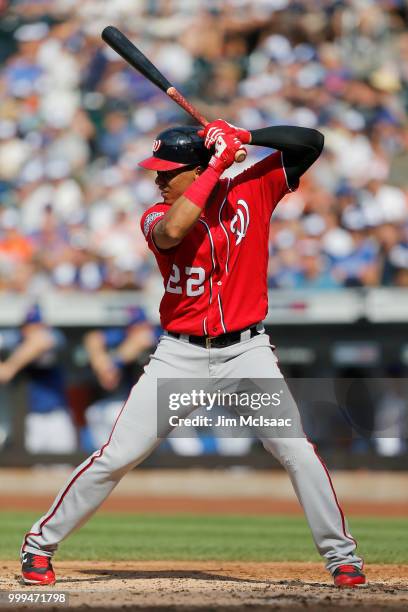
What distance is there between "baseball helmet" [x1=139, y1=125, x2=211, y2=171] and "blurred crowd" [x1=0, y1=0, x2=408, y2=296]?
555 centimetres

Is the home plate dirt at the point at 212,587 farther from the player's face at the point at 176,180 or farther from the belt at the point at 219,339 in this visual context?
the player's face at the point at 176,180

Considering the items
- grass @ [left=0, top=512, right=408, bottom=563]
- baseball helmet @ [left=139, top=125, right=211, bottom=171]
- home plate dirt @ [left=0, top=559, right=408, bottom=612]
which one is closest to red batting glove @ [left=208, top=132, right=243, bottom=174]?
baseball helmet @ [left=139, top=125, right=211, bottom=171]

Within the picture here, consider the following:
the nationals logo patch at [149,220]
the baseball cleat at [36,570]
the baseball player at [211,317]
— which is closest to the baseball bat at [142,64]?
the baseball player at [211,317]

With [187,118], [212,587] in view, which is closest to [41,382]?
[187,118]

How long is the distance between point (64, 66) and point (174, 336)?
8987 mm

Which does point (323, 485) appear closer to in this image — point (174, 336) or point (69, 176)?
point (174, 336)

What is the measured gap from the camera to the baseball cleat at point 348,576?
428cm

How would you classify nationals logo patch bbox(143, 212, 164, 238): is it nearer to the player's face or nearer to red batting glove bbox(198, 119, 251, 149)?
the player's face

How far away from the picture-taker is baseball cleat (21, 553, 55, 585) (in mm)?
4418

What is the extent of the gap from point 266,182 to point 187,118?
24.6ft

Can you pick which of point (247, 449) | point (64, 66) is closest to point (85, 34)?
point (64, 66)

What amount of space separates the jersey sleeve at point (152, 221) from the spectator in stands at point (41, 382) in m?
5.57

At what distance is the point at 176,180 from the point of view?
4.52m

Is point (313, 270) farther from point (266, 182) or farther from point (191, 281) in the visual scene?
point (191, 281)
